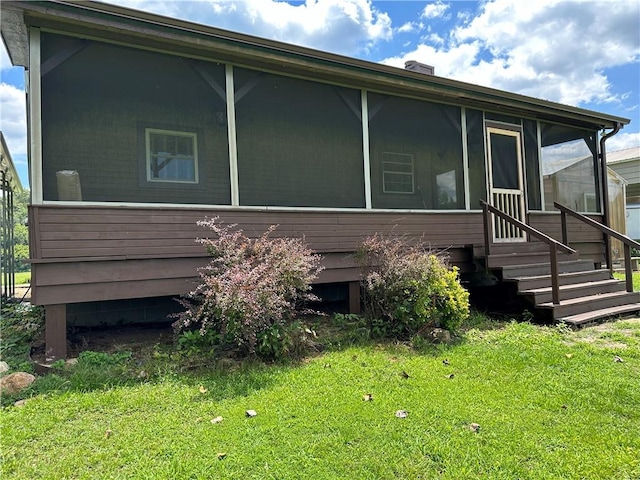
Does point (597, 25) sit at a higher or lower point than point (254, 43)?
higher

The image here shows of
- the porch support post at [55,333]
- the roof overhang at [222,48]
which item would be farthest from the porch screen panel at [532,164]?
the porch support post at [55,333]

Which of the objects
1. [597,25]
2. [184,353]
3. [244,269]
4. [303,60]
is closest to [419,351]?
[244,269]

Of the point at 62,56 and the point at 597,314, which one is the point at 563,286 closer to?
the point at 597,314

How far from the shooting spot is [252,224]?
4.86m

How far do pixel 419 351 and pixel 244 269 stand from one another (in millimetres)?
1958

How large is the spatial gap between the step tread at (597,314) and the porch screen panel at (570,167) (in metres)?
2.53

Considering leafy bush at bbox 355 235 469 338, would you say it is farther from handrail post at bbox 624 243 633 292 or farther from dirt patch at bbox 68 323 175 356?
handrail post at bbox 624 243 633 292

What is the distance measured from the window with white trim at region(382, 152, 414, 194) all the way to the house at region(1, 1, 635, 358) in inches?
1.1

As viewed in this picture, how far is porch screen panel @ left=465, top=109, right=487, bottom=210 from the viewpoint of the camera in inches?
268

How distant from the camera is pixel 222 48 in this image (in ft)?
14.8

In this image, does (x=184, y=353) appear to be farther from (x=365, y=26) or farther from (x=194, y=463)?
(x=365, y=26)

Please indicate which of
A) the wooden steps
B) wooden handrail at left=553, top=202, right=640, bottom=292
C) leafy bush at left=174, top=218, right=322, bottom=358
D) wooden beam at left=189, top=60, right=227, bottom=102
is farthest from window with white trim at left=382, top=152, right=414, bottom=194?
leafy bush at left=174, top=218, right=322, bottom=358

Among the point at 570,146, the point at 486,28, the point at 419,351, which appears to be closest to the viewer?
the point at 419,351

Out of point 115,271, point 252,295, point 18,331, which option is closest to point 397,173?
point 252,295
